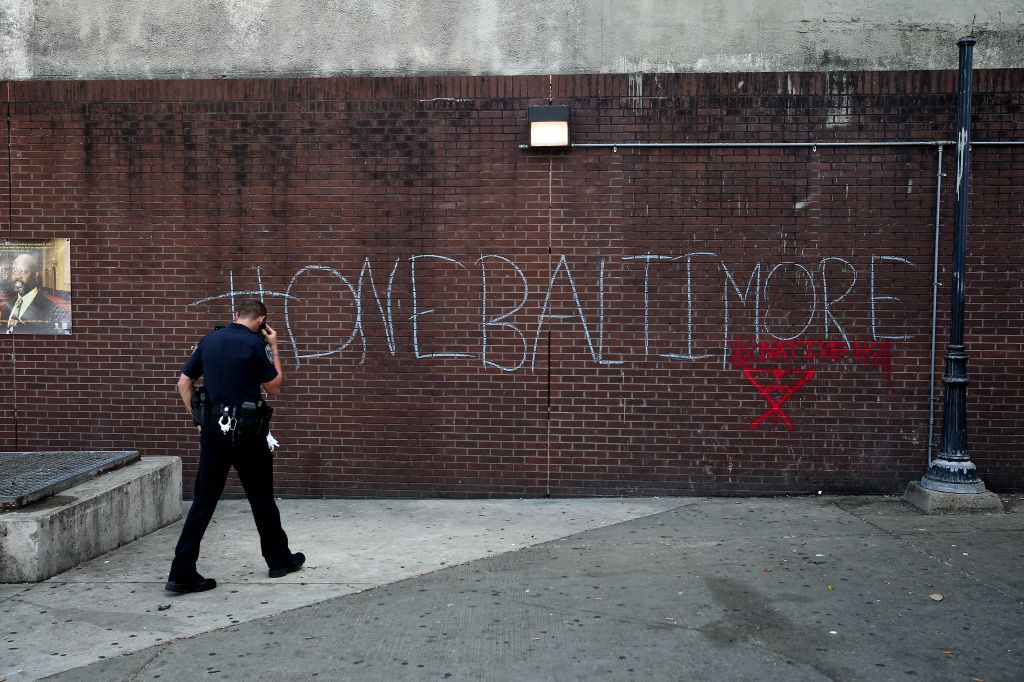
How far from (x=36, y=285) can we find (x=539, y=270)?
15.4ft

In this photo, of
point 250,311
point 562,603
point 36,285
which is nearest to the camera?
point 562,603

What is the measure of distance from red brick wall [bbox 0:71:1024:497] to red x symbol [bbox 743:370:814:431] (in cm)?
2

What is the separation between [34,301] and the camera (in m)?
8.50

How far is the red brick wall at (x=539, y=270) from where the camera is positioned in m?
8.09

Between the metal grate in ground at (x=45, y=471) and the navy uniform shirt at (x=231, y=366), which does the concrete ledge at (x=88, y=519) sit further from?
the navy uniform shirt at (x=231, y=366)

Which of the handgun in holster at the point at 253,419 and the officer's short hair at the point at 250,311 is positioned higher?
the officer's short hair at the point at 250,311

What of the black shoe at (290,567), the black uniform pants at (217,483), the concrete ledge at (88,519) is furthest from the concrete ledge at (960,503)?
the concrete ledge at (88,519)

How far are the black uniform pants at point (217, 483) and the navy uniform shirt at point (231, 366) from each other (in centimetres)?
24

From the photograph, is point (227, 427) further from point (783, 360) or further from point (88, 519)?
point (783, 360)

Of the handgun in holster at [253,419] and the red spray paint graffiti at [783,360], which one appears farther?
the red spray paint graffiti at [783,360]

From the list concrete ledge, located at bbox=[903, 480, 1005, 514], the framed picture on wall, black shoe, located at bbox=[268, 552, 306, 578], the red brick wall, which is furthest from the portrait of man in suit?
concrete ledge, located at bbox=[903, 480, 1005, 514]

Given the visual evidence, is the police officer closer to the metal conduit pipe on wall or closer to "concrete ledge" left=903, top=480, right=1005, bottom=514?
the metal conduit pipe on wall

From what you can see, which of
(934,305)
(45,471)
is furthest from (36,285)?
(934,305)

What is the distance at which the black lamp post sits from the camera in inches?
293
